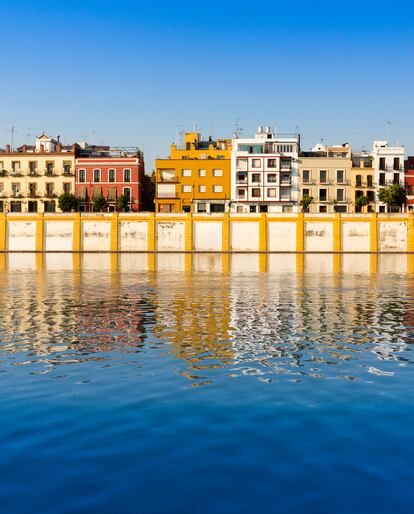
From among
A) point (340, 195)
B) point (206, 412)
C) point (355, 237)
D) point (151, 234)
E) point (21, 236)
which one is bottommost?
point (206, 412)

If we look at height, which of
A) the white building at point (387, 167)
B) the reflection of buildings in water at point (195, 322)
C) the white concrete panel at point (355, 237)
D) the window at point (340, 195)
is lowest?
the reflection of buildings in water at point (195, 322)

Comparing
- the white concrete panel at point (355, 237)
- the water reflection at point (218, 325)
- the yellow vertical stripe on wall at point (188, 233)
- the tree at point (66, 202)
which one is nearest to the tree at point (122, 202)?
the tree at point (66, 202)

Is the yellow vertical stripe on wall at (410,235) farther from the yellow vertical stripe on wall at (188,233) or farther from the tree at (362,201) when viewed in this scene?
the yellow vertical stripe on wall at (188,233)

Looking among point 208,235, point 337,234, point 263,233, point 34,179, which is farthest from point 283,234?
point 34,179

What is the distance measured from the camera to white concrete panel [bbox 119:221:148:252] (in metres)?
77.2

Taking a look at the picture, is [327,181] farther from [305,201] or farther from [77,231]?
[77,231]

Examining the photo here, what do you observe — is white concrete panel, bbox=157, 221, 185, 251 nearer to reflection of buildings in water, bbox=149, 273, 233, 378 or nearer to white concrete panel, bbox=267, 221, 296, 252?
white concrete panel, bbox=267, 221, 296, 252

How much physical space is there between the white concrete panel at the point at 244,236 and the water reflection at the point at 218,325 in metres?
38.4

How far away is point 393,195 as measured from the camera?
296ft

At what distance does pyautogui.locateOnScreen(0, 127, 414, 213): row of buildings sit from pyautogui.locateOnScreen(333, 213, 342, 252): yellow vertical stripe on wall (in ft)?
68.0

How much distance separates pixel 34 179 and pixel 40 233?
24.7 meters

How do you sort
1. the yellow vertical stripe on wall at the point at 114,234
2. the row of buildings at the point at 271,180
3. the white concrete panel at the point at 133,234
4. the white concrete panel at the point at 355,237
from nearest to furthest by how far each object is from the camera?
1. the white concrete panel at the point at 355,237
2. the yellow vertical stripe on wall at the point at 114,234
3. the white concrete panel at the point at 133,234
4. the row of buildings at the point at 271,180

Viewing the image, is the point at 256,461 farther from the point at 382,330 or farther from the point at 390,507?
the point at 382,330

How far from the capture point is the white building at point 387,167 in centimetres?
9744
